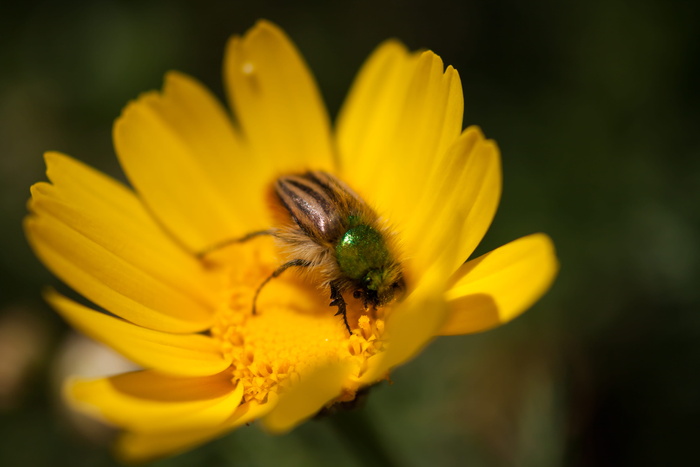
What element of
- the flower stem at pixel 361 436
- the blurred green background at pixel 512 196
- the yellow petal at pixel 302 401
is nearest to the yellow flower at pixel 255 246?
the yellow petal at pixel 302 401

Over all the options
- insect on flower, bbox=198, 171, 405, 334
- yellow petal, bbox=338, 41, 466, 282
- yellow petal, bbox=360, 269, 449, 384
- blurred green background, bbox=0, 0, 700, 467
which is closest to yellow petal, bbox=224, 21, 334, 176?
yellow petal, bbox=338, 41, 466, 282

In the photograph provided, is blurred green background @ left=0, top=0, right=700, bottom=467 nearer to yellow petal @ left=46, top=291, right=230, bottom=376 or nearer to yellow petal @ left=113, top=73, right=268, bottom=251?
yellow petal @ left=46, top=291, right=230, bottom=376

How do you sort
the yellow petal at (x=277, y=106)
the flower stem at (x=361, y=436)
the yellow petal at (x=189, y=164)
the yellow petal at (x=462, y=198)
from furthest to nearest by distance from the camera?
the yellow petal at (x=277, y=106) → the yellow petal at (x=189, y=164) → the flower stem at (x=361, y=436) → the yellow petal at (x=462, y=198)

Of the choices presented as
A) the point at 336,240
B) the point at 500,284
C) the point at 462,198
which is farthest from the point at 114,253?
the point at 500,284

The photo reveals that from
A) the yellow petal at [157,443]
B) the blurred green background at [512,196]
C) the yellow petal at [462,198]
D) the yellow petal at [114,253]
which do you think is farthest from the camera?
the blurred green background at [512,196]

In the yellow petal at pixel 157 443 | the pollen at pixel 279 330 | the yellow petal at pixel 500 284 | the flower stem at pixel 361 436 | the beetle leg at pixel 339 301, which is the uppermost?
the yellow petal at pixel 500 284

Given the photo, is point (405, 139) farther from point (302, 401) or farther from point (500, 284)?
point (302, 401)

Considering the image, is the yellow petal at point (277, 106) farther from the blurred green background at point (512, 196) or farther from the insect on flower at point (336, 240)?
the blurred green background at point (512, 196)
